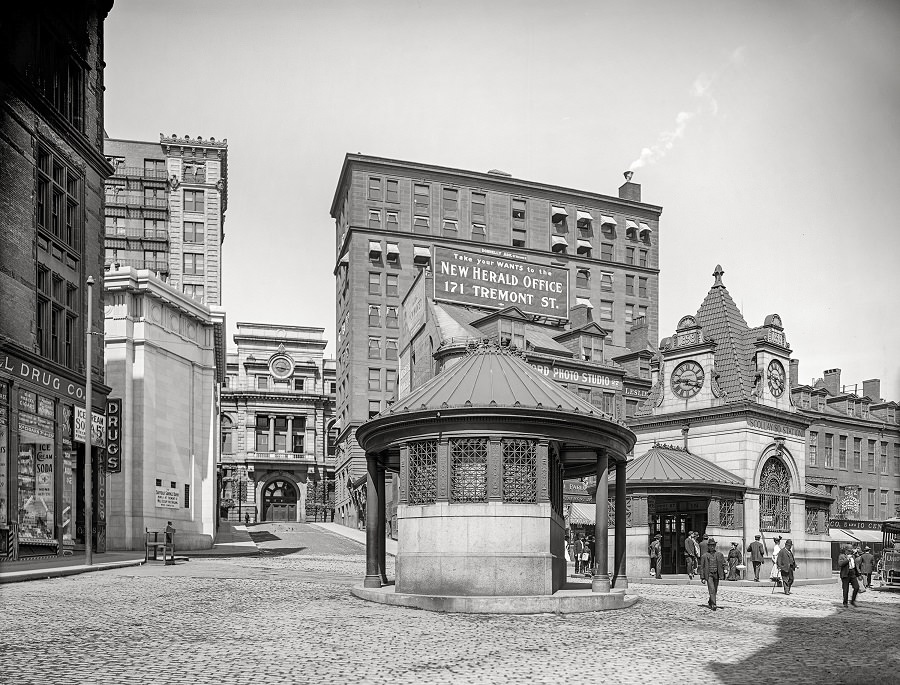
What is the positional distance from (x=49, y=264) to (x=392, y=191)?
173ft

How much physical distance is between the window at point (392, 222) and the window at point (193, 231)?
77.8ft

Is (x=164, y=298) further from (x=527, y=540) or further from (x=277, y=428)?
(x=277, y=428)

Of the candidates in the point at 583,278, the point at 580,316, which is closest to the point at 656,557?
the point at 580,316

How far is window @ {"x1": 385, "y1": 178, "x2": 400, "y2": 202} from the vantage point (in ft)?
283

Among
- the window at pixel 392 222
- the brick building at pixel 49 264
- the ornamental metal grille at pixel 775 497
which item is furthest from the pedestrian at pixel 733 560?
the window at pixel 392 222

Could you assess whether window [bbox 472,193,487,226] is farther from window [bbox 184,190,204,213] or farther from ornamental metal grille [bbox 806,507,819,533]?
ornamental metal grille [bbox 806,507,819,533]

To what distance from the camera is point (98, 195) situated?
40625 millimetres

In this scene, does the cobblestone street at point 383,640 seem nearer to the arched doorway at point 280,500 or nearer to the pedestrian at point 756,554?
the pedestrian at point 756,554

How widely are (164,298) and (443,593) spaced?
111 ft

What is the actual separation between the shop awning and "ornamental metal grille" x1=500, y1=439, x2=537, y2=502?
3085 centimetres

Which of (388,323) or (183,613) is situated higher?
(388,323)

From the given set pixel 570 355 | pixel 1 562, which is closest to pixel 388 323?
pixel 570 355

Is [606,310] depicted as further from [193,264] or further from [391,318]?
[193,264]

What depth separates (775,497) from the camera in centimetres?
3903
